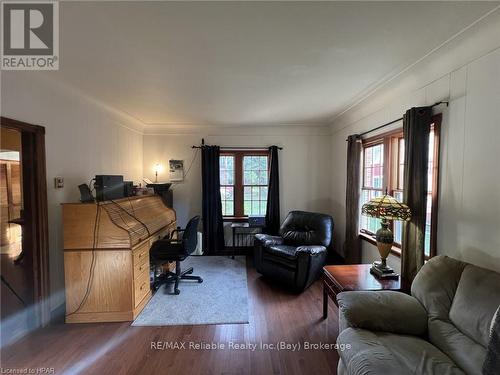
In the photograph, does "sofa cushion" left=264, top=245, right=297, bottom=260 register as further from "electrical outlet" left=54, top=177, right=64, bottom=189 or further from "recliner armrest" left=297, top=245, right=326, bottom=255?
"electrical outlet" left=54, top=177, right=64, bottom=189

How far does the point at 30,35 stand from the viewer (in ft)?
5.64

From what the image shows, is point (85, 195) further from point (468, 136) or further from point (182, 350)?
point (468, 136)

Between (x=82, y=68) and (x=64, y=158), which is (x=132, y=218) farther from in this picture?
(x=82, y=68)

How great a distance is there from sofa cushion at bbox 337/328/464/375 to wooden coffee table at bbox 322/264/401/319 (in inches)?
20.1

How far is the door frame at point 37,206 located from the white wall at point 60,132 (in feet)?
0.37

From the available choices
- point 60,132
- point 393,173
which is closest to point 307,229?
point 393,173

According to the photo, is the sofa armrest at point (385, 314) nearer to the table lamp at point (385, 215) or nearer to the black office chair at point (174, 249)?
the table lamp at point (385, 215)

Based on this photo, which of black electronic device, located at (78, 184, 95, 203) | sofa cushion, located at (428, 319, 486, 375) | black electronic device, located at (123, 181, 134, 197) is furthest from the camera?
black electronic device, located at (123, 181, 134, 197)

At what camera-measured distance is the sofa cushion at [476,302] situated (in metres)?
1.30

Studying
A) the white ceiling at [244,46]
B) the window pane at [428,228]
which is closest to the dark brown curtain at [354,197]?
the white ceiling at [244,46]

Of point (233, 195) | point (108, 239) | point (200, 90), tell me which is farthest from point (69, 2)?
point (233, 195)

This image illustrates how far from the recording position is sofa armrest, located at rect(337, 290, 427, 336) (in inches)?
62.5

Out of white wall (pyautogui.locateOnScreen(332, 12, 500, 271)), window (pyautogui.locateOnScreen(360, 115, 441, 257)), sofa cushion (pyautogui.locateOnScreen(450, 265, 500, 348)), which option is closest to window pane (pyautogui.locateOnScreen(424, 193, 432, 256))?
window (pyautogui.locateOnScreen(360, 115, 441, 257))

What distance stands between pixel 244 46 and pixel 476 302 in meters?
2.27
